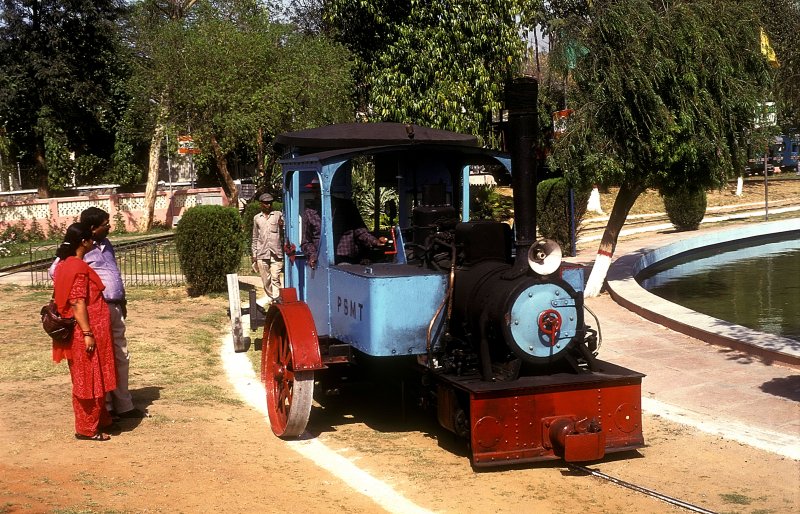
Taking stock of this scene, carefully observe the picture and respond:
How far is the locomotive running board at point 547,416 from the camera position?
7016mm

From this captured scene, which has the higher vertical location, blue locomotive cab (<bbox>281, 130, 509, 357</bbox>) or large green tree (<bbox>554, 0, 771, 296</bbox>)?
large green tree (<bbox>554, 0, 771, 296</bbox>)

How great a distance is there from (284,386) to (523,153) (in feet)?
9.93

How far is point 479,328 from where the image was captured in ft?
23.8

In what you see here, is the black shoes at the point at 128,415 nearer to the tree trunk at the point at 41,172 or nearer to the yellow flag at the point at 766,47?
the yellow flag at the point at 766,47

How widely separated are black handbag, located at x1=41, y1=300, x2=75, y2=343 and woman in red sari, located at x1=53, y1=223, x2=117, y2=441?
1.6 inches

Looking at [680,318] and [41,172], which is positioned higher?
[41,172]

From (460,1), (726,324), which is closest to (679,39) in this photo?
(726,324)

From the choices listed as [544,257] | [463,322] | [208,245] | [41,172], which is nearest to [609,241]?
[208,245]

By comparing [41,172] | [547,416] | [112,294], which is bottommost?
[547,416]

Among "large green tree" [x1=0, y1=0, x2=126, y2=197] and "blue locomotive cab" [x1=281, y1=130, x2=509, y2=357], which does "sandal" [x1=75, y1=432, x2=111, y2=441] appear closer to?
"blue locomotive cab" [x1=281, y1=130, x2=509, y2=357]

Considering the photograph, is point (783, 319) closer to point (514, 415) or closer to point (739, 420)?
point (739, 420)

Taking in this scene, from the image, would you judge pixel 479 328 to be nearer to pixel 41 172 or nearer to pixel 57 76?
pixel 57 76

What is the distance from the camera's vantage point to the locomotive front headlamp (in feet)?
23.3

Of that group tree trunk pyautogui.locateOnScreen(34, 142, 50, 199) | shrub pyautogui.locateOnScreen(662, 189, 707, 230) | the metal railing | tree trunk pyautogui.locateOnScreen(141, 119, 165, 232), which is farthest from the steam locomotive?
tree trunk pyautogui.locateOnScreen(34, 142, 50, 199)
